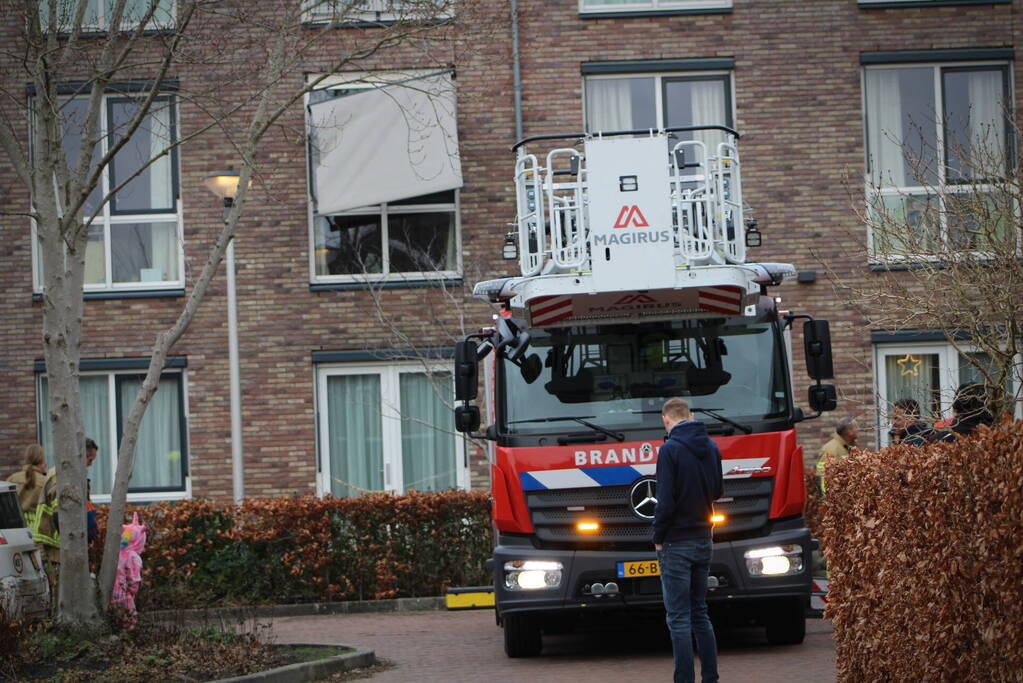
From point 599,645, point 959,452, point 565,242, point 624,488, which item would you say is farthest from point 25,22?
point 959,452

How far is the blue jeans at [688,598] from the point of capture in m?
8.53

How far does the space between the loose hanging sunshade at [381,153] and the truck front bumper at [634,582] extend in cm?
929

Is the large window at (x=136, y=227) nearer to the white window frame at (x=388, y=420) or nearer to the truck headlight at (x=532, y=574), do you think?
the white window frame at (x=388, y=420)

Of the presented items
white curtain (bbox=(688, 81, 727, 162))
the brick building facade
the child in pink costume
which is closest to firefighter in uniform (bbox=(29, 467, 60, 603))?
the child in pink costume

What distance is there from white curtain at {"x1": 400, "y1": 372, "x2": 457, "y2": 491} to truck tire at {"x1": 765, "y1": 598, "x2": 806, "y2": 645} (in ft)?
28.5

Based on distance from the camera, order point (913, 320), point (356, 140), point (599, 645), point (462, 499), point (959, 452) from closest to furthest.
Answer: point (959, 452)
point (913, 320)
point (599, 645)
point (462, 499)
point (356, 140)

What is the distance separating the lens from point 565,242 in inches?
444

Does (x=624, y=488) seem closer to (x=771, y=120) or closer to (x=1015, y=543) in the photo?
(x=1015, y=543)

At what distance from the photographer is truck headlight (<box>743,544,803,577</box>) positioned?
10.5 metres

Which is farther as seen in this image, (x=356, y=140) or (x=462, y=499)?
(x=356, y=140)

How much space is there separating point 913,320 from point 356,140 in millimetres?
10444

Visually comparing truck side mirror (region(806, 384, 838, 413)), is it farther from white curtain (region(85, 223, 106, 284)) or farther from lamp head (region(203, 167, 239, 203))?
white curtain (region(85, 223, 106, 284))

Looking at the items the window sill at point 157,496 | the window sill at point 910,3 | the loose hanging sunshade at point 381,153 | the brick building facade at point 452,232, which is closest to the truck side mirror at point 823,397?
the brick building facade at point 452,232

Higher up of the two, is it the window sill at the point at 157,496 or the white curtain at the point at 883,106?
the white curtain at the point at 883,106
